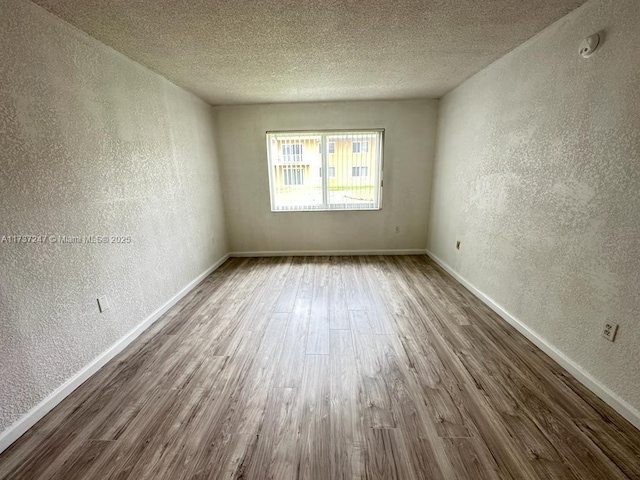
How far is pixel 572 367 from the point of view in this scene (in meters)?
1.69

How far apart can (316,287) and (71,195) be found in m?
2.27

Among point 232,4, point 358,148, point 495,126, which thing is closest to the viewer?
point 232,4

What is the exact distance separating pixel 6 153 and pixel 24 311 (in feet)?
2.68

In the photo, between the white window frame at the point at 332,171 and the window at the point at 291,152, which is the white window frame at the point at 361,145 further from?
the window at the point at 291,152

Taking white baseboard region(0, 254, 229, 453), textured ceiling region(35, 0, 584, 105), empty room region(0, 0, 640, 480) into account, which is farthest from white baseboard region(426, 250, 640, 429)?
white baseboard region(0, 254, 229, 453)

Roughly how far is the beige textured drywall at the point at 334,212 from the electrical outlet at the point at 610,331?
2.76 m

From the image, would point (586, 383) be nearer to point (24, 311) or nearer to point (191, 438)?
point (191, 438)

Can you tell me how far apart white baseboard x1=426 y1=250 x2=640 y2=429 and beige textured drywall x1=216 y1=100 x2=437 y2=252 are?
1.75m

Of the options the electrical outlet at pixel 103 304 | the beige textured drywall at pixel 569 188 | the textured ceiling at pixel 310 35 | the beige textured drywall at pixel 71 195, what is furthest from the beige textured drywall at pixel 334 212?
the electrical outlet at pixel 103 304

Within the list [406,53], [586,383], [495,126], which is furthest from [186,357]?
[495,126]

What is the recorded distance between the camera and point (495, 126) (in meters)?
2.46

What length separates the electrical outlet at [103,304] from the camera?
6.15ft

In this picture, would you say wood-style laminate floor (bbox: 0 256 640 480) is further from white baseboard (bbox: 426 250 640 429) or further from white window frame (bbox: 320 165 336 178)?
white window frame (bbox: 320 165 336 178)

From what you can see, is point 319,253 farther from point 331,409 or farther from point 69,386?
point 69,386
